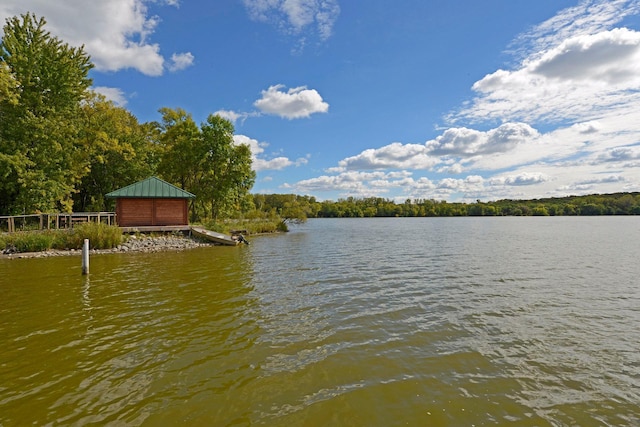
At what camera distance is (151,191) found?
86.5 ft

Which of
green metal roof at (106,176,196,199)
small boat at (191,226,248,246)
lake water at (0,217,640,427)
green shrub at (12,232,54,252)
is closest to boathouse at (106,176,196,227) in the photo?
green metal roof at (106,176,196,199)

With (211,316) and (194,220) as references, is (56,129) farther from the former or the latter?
(211,316)

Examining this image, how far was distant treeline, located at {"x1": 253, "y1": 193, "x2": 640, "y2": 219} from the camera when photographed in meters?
100

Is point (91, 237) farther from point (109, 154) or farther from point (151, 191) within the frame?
point (109, 154)

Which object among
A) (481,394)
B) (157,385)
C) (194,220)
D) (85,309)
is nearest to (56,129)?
(194,220)

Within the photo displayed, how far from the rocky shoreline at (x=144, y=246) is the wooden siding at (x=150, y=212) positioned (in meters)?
1.81

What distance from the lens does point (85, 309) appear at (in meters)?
9.38

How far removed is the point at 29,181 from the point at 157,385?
87.1 ft

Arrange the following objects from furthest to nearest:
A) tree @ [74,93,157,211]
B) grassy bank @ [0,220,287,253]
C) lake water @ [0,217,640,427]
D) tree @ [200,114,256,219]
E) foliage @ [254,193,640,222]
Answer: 1. foliage @ [254,193,640,222]
2. tree @ [200,114,256,219]
3. tree @ [74,93,157,211]
4. grassy bank @ [0,220,287,253]
5. lake water @ [0,217,640,427]

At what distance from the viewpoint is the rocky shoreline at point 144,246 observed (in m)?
19.0

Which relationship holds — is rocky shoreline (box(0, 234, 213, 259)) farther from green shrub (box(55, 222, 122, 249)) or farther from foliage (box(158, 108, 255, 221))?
foliage (box(158, 108, 255, 221))

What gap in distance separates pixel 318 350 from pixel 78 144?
3334 centimetres

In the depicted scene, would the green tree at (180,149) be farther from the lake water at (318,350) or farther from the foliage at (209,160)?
the lake water at (318,350)

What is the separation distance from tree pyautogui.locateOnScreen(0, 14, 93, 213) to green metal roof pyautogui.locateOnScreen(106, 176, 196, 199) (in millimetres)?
5208
